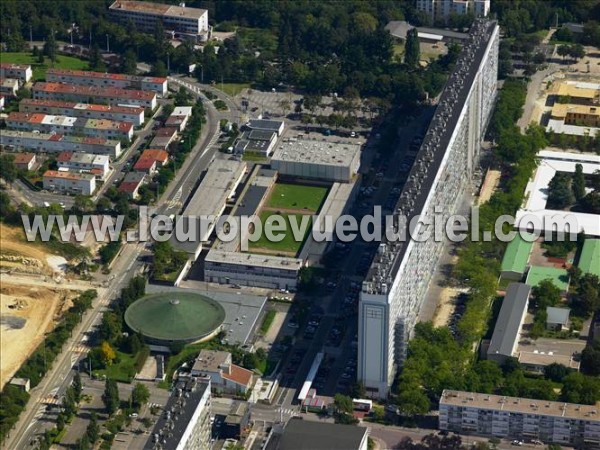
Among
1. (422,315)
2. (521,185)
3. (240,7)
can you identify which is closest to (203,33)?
(240,7)

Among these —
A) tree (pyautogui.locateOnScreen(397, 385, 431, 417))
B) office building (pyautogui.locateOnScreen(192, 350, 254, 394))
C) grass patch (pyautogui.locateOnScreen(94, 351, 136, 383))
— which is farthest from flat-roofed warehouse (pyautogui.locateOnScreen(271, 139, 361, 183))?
tree (pyautogui.locateOnScreen(397, 385, 431, 417))

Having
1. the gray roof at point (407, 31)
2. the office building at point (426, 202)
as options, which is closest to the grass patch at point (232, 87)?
the gray roof at point (407, 31)

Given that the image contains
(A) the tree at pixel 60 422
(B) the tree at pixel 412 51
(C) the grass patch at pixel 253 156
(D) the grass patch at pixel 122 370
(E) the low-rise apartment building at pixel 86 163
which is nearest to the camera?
(A) the tree at pixel 60 422

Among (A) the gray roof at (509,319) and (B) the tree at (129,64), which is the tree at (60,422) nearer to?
(A) the gray roof at (509,319)

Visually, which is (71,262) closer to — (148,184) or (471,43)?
(148,184)

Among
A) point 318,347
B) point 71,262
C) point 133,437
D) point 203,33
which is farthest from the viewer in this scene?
point 203,33
